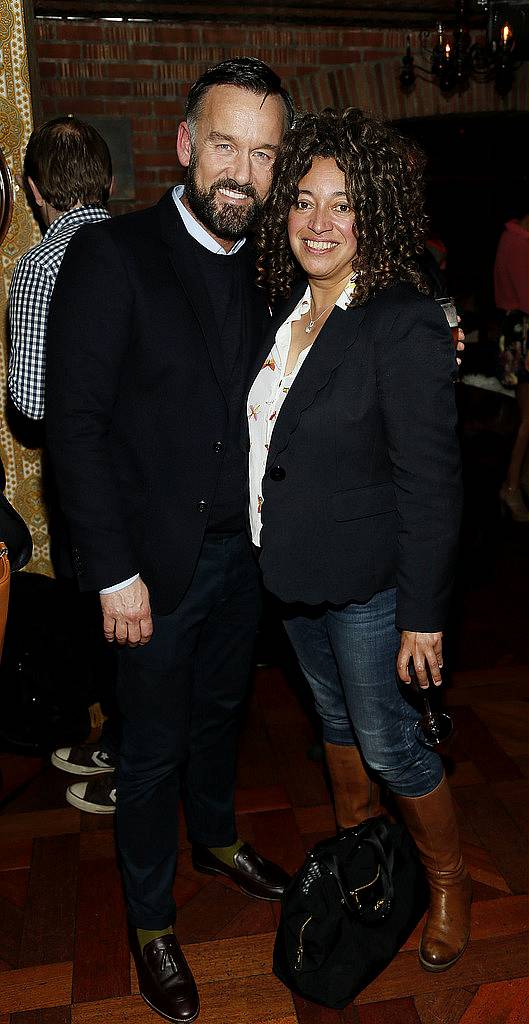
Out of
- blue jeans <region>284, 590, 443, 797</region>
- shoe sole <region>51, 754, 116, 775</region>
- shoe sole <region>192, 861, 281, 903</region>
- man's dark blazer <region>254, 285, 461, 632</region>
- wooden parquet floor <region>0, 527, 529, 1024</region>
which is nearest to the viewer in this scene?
man's dark blazer <region>254, 285, 461, 632</region>

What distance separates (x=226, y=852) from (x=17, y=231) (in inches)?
76.6

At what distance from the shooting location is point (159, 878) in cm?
189

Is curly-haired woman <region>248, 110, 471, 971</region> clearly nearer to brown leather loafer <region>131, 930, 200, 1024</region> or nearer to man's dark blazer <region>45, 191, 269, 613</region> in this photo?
man's dark blazer <region>45, 191, 269, 613</region>

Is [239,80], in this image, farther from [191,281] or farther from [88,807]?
[88,807]

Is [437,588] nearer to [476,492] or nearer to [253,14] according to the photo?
[476,492]

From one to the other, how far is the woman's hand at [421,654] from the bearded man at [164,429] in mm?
413

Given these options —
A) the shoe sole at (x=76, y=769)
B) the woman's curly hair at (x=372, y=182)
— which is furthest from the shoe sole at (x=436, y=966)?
the woman's curly hair at (x=372, y=182)

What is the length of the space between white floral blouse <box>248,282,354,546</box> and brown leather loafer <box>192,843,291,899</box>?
93 cm

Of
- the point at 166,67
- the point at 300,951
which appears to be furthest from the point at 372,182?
the point at 166,67

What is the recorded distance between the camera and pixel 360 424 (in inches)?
63.2

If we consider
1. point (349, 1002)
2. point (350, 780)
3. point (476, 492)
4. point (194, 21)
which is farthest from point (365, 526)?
point (194, 21)

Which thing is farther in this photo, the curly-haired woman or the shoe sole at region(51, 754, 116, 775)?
the shoe sole at region(51, 754, 116, 775)

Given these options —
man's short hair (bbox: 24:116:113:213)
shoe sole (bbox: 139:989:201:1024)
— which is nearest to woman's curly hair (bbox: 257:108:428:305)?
man's short hair (bbox: 24:116:113:213)

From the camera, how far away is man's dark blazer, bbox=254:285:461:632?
61.1 inches
